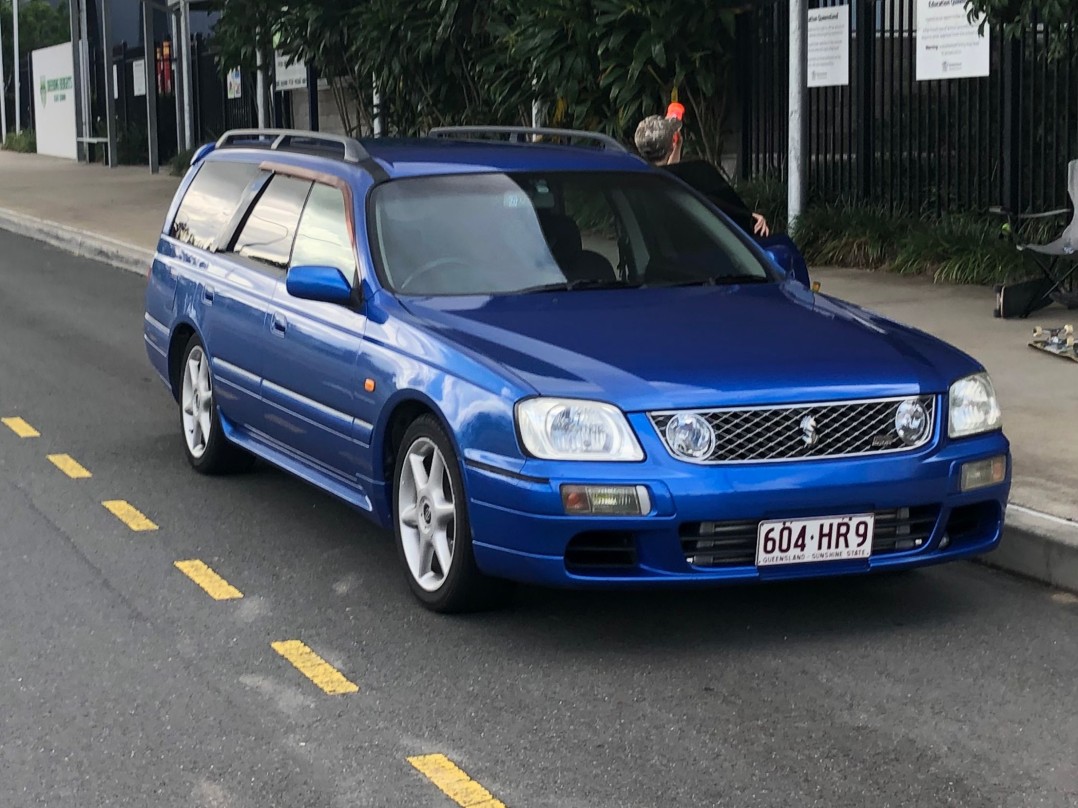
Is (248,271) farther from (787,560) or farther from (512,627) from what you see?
(787,560)

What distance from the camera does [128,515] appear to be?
7.85 meters

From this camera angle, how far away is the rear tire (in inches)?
329

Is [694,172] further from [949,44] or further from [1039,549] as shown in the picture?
[949,44]

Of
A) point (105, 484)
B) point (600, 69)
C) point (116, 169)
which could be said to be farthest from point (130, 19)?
point (105, 484)

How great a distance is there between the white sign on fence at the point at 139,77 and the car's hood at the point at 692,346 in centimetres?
2888

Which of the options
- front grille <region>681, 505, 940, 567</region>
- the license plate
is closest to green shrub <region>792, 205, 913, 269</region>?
the license plate

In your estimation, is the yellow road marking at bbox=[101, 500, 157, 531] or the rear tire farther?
the rear tire

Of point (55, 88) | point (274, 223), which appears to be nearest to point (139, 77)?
point (55, 88)

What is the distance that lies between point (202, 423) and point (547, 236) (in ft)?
7.31

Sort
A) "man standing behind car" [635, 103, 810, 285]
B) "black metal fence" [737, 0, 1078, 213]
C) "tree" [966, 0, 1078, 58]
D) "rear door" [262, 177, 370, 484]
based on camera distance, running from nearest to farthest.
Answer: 1. "rear door" [262, 177, 370, 484]
2. "man standing behind car" [635, 103, 810, 285]
3. "tree" [966, 0, 1078, 58]
4. "black metal fence" [737, 0, 1078, 213]

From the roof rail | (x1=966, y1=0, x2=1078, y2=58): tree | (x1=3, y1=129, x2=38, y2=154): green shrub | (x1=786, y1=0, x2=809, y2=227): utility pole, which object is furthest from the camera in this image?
(x1=3, y1=129, x2=38, y2=154): green shrub

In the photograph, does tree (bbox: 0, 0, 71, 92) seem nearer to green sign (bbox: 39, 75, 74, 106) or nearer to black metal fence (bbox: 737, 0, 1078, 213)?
green sign (bbox: 39, 75, 74, 106)

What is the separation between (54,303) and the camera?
16016 millimetres

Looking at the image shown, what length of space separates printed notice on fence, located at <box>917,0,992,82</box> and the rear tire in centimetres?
751
